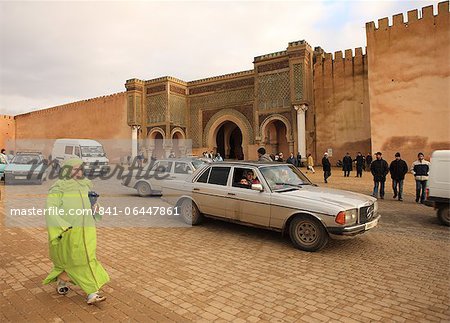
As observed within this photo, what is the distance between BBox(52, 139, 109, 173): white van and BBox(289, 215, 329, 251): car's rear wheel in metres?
15.9

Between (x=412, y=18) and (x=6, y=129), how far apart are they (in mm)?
51380

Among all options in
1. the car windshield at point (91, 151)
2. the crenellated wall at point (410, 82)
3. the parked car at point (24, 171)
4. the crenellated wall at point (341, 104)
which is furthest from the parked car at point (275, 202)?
the crenellated wall at point (341, 104)

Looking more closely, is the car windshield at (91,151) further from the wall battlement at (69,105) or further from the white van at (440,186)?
the white van at (440,186)

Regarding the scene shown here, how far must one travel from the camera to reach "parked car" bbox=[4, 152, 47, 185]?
50.5 feet

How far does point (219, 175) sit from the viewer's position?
6.75 meters

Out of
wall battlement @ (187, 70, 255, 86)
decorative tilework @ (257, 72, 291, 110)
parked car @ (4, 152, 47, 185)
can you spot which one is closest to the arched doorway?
wall battlement @ (187, 70, 255, 86)

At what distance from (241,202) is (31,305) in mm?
3743

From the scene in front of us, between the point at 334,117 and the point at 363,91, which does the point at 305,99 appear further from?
the point at 363,91

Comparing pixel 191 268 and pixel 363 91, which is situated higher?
pixel 363 91

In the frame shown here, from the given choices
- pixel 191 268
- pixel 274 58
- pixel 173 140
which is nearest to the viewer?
pixel 191 268

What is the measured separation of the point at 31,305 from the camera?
3.37 metres

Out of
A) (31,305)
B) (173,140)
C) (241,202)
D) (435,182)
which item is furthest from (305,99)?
(31,305)

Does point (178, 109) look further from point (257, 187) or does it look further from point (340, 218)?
point (340, 218)

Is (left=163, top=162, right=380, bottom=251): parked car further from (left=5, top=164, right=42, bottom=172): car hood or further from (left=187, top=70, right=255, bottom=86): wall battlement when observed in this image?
(left=187, top=70, right=255, bottom=86): wall battlement
